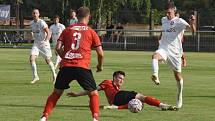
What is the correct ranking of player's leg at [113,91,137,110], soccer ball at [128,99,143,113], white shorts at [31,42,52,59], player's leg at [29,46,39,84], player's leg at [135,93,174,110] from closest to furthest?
soccer ball at [128,99,143,113], player's leg at [135,93,174,110], player's leg at [113,91,137,110], player's leg at [29,46,39,84], white shorts at [31,42,52,59]

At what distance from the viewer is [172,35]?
48.9 ft

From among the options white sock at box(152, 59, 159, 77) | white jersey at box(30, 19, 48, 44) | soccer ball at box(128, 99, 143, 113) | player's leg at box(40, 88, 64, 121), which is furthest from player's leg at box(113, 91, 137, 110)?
white jersey at box(30, 19, 48, 44)

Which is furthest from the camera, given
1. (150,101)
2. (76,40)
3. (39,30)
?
(39,30)

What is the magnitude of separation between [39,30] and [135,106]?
8633mm

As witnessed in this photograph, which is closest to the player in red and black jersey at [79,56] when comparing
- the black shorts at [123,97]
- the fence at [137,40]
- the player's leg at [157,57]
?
the black shorts at [123,97]

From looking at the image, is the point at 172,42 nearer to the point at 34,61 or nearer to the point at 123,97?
the point at 123,97

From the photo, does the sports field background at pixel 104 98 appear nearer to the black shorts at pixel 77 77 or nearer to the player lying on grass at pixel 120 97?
Result: the player lying on grass at pixel 120 97

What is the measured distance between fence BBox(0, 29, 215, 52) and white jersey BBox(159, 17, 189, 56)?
3186cm

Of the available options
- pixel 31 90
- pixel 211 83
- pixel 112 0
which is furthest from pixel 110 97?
pixel 112 0

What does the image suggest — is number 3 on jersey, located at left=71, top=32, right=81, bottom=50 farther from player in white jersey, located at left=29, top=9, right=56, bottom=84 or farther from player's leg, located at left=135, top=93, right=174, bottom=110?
player in white jersey, located at left=29, top=9, right=56, bottom=84

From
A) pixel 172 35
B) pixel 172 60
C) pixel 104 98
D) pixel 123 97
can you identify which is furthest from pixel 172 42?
pixel 104 98

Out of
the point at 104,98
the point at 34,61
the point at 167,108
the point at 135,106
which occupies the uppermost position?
the point at 34,61

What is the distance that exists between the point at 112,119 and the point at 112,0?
5214 centimetres

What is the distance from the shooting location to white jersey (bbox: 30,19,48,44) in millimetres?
21275
